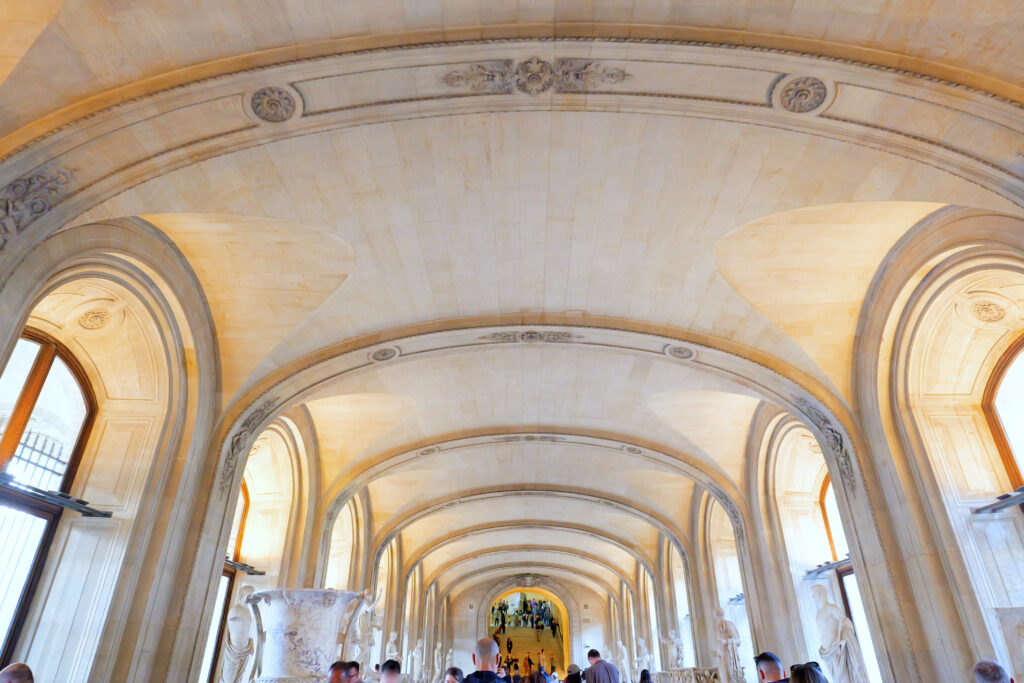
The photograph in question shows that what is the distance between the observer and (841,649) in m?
8.26

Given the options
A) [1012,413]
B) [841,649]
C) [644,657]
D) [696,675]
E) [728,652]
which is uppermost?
[1012,413]

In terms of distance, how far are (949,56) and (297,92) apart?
17.8ft

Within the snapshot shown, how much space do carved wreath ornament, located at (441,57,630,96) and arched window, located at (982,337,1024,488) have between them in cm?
599

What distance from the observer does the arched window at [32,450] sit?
7172 mm

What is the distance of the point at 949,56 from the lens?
5.38 meters

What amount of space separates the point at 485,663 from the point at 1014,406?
746 centimetres

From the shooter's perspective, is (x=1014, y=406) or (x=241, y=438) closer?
(x=1014, y=406)

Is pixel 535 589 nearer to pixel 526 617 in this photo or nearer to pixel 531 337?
pixel 526 617

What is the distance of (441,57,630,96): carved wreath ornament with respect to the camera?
595cm

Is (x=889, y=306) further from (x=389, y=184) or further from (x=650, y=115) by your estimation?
(x=389, y=184)

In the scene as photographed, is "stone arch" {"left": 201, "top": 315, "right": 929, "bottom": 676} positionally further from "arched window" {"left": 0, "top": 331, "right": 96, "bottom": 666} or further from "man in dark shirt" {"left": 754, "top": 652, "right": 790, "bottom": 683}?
"man in dark shirt" {"left": 754, "top": 652, "right": 790, "bottom": 683}

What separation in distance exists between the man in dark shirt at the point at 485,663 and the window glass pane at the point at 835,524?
371 inches

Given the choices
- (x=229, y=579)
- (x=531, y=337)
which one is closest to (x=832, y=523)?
(x=531, y=337)

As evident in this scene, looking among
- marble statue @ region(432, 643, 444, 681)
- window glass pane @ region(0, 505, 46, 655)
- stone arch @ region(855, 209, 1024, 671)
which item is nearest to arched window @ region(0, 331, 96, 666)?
window glass pane @ region(0, 505, 46, 655)
